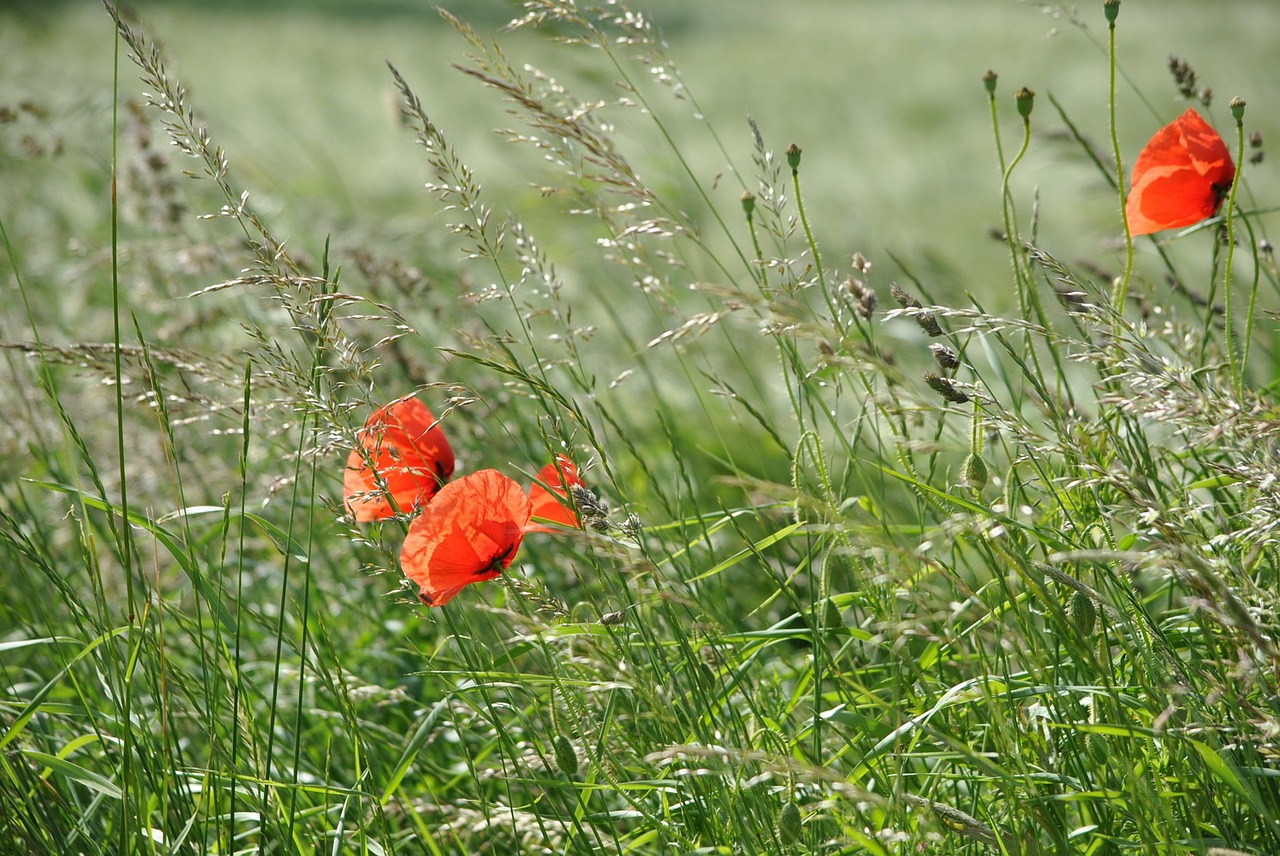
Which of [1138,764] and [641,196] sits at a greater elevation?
[641,196]

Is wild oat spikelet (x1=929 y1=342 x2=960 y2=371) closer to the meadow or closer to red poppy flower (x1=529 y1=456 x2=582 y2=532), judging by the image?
the meadow

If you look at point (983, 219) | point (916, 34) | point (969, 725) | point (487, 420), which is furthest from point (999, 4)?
point (969, 725)

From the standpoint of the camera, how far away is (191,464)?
6.23 ft

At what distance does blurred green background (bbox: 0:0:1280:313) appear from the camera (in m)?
3.63

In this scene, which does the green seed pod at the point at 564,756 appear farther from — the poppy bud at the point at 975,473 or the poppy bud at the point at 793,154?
the poppy bud at the point at 793,154

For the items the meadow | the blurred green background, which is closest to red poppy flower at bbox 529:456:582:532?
the meadow

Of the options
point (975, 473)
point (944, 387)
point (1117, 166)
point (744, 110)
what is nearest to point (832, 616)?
point (975, 473)

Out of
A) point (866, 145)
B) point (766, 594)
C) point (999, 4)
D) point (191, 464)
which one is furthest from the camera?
point (999, 4)

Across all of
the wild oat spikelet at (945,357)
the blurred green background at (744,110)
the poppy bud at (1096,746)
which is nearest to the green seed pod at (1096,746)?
the poppy bud at (1096,746)

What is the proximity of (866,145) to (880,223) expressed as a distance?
4.84ft

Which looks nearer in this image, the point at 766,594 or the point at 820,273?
the point at 820,273

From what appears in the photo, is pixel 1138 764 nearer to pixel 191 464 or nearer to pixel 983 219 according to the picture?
pixel 191 464

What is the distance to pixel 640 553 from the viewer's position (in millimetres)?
930

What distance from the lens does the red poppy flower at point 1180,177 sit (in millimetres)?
1121
